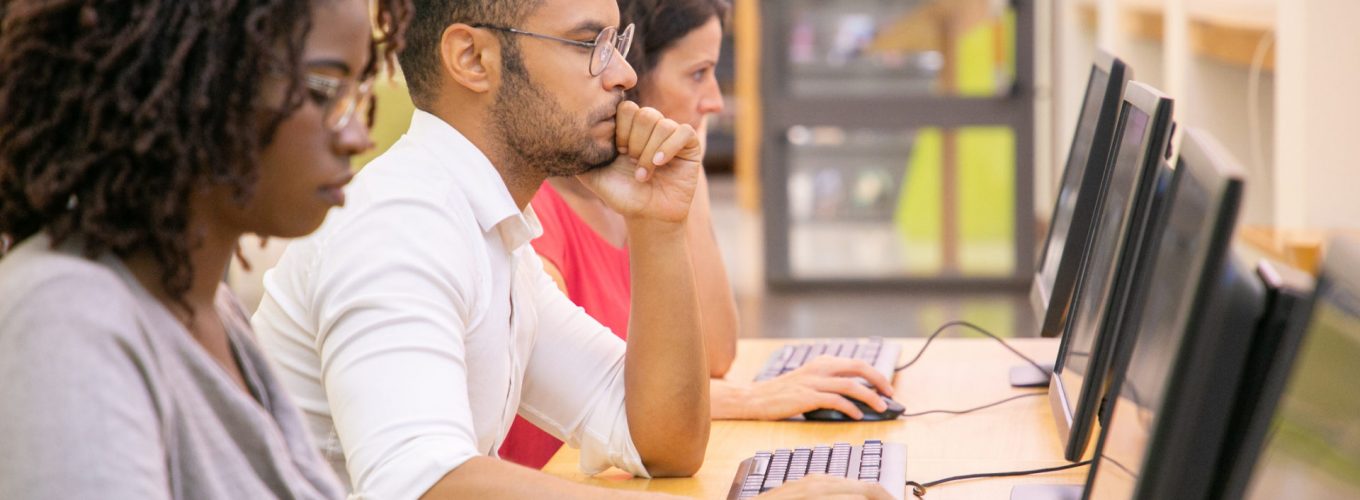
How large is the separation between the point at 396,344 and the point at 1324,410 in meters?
0.76

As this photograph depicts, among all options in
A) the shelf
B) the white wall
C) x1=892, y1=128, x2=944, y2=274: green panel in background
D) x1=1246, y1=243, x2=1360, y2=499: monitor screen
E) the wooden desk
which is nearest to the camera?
x1=1246, y1=243, x2=1360, y2=499: monitor screen

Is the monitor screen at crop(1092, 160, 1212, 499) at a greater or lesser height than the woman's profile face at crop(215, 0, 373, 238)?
lesser

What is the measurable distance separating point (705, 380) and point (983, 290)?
14.9ft

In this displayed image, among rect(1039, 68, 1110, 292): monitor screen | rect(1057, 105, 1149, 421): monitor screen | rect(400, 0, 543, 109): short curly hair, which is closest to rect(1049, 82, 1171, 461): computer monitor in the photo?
rect(1057, 105, 1149, 421): monitor screen

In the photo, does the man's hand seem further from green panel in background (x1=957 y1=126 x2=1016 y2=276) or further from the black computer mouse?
green panel in background (x1=957 y1=126 x2=1016 y2=276)

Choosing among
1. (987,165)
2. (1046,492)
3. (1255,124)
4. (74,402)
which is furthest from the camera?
(987,165)

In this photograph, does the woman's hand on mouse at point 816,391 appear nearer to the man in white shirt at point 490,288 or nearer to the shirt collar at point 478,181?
the man in white shirt at point 490,288

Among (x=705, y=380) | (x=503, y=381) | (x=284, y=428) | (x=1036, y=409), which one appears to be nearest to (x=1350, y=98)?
(x=1036, y=409)

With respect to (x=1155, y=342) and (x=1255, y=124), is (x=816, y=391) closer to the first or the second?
(x=1155, y=342)

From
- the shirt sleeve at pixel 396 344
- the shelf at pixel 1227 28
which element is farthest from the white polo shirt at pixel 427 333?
the shelf at pixel 1227 28

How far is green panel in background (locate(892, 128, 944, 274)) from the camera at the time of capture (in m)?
6.02

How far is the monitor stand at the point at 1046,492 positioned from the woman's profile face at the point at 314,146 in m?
0.82

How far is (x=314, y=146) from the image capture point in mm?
949

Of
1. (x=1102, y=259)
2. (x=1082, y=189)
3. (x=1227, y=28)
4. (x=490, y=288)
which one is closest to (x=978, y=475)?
(x=1102, y=259)
